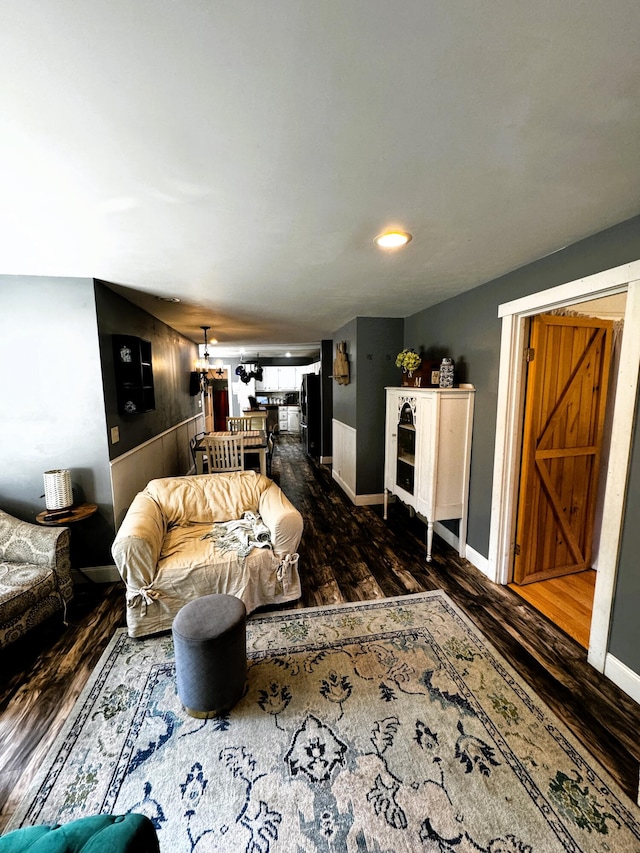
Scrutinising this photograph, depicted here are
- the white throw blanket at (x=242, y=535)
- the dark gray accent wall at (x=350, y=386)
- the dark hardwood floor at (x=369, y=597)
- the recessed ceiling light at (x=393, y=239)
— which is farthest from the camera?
the dark gray accent wall at (x=350, y=386)

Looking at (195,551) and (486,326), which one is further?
(486,326)

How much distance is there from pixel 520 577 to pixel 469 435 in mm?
1200

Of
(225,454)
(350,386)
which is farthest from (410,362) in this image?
(225,454)

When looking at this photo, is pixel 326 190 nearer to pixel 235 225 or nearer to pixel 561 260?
pixel 235 225

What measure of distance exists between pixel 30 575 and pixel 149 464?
1.66 metres

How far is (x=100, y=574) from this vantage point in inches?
109

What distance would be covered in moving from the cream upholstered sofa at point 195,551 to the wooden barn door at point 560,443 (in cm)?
186

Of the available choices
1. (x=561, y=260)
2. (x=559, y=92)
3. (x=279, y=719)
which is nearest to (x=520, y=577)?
(x=279, y=719)

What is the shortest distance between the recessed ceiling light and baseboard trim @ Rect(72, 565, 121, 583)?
3144 mm

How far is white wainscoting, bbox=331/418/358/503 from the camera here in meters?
4.48

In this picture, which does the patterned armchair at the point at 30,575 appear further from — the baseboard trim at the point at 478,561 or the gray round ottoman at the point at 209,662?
the baseboard trim at the point at 478,561

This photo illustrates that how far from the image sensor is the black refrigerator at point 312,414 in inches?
255

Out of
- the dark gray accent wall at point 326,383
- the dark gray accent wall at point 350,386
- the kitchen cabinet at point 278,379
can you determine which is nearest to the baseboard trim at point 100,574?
the dark gray accent wall at point 350,386

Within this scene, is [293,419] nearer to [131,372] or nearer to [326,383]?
[326,383]
